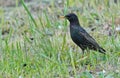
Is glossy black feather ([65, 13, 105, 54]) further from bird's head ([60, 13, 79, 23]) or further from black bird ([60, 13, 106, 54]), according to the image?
bird's head ([60, 13, 79, 23])

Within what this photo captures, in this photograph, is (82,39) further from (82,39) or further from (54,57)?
(54,57)

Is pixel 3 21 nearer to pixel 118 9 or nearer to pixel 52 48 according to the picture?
pixel 118 9

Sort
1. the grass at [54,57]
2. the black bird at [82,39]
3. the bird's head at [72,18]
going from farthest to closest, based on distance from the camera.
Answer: the bird's head at [72,18], the black bird at [82,39], the grass at [54,57]

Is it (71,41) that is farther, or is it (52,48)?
(71,41)

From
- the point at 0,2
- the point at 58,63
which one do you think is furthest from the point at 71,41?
the point at 0,2

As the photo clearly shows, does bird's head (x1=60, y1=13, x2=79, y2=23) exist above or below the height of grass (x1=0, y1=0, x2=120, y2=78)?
above

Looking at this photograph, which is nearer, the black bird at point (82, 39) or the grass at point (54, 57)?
the grass at point (54, 57)

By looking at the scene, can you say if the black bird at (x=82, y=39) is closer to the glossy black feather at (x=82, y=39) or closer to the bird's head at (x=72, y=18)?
the glossy black feather at (x=82, y=39)

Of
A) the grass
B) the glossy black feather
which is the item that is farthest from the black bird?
the grass

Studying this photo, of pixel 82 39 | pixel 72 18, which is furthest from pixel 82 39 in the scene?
pixel 72 18

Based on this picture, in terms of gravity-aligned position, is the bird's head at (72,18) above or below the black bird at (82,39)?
above

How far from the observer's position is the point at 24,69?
6.62 m

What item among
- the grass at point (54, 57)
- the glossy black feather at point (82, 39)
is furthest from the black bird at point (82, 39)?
the grass at point (54, 57)

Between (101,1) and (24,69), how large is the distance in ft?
10.3
